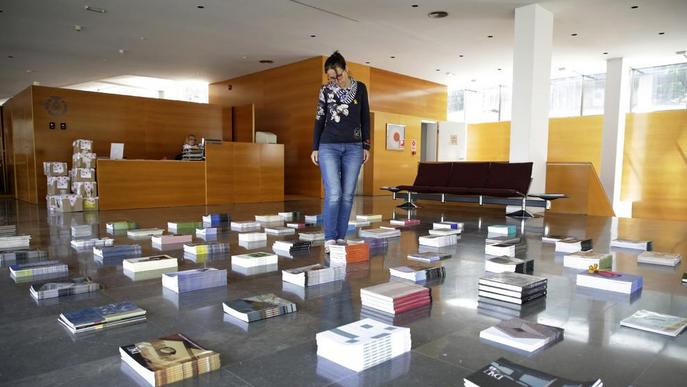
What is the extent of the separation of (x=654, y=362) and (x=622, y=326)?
377 millimetres

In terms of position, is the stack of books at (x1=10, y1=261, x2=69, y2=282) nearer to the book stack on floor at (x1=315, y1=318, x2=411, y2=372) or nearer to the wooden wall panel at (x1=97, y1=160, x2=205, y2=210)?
the book stack on floor at (x1=315, y1=318, x2=411, y2=372)

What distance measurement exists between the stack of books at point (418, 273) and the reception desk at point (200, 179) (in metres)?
6.46

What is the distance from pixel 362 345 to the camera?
1447 mm

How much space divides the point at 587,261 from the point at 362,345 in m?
2.17

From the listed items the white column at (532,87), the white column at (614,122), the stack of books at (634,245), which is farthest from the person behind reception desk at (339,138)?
the white column at (614,122)

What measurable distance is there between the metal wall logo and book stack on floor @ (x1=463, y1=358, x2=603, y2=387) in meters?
10.2

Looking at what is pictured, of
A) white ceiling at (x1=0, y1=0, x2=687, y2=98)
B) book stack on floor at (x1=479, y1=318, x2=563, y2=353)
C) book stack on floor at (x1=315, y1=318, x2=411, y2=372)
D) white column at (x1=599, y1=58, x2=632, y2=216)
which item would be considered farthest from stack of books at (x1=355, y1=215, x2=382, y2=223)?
white column at (x1=599, y1=58, x2=632, y2=216)

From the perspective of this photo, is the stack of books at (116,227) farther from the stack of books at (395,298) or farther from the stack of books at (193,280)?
the stack of books at (395,298)

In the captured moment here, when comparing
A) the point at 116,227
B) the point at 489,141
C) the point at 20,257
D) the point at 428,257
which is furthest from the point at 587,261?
the point at 489,141

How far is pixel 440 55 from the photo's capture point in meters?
10.9

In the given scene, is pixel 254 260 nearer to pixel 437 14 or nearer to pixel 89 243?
pixel 89 243

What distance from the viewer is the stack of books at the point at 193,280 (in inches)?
92.3

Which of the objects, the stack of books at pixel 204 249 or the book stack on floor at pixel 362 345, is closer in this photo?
the book stack on floor at pixel 362 345

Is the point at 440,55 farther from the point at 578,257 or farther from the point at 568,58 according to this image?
the point at 578,257
